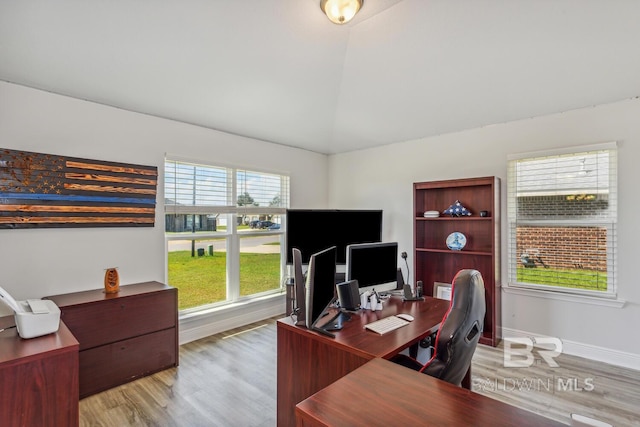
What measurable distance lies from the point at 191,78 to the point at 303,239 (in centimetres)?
205

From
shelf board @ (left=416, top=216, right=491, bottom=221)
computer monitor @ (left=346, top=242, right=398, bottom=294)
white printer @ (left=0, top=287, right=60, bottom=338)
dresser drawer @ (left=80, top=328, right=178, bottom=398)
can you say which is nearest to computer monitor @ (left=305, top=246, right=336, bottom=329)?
computer monitor @ (left=346, top=242, right=398, bottom=294)

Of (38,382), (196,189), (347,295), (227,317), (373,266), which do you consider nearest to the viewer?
(38,382)

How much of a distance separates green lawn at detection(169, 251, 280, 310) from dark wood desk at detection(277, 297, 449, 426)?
211cm

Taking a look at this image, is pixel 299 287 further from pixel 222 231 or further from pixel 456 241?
pixel 456 241

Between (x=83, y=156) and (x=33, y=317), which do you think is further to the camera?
(x=83, y=156)

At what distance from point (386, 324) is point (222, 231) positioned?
2591mm

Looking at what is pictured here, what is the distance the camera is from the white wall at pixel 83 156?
8.31 feet

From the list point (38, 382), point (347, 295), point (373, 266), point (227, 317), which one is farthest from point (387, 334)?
point (227, 317)

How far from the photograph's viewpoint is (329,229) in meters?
3.99

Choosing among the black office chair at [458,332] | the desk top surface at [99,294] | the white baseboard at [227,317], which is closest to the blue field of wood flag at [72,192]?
the desk top surface at [99,294]

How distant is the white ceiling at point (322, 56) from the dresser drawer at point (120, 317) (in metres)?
1.80

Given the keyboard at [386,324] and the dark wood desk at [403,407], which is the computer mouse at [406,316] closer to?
the keyboard at [386,324]

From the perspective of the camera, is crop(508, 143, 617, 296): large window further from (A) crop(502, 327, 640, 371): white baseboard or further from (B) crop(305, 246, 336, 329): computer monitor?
(B) crop(305, 246, 336, 329): computer monitor

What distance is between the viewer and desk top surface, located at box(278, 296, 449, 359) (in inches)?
64.8
